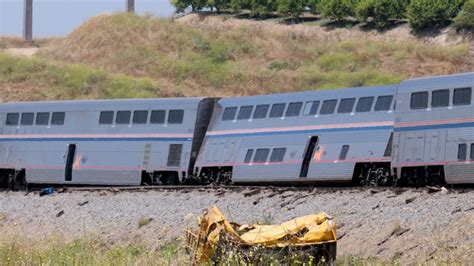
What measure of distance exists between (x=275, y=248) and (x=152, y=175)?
1910cm

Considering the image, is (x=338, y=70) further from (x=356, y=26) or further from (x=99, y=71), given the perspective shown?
(x=99, y=71)

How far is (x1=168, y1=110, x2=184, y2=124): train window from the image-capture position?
3534cm

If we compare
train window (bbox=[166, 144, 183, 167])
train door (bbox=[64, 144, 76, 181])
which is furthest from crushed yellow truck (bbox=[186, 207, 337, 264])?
train door (bbox=[64, 144, 76, 181])

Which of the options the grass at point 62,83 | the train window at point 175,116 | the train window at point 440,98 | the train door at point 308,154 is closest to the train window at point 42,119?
the train window at point 175,116

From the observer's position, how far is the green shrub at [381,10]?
230 ft

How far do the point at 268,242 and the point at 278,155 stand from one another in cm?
1483

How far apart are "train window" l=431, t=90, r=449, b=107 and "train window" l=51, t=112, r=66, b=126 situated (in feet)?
51.1

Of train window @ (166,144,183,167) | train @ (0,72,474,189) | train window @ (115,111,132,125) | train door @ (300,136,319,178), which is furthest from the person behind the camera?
train window @ (115,111,132,125)

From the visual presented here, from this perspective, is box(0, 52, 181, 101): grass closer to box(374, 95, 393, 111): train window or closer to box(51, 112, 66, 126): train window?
box(51, 112, 66, 126): train window

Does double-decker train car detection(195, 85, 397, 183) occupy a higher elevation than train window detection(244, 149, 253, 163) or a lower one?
higher

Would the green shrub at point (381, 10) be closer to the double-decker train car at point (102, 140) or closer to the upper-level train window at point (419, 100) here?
the double-decker train car at point (102, 140)

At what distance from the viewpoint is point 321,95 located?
31688 mm

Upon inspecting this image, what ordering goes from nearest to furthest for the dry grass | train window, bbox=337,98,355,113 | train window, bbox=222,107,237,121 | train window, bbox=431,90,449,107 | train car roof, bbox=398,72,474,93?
1. train car roof, bbox=398,72,474,93
2. train window, bbox=431,90,449,107
3. train window, bbox=337,98,355,113
4. train window, bbox=222,107,237,121
5. the dry grass

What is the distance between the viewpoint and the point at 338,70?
220ft
